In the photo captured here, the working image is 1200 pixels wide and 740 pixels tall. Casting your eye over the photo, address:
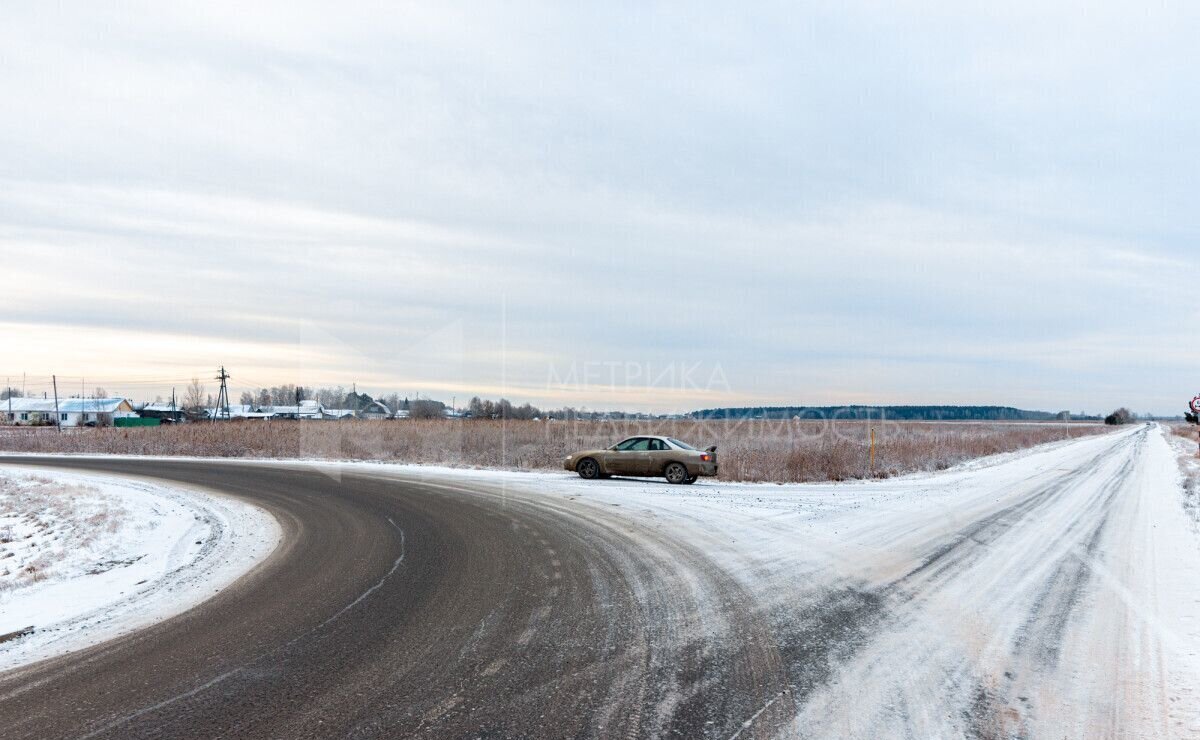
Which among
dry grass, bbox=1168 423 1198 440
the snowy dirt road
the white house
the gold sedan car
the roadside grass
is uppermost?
the white house

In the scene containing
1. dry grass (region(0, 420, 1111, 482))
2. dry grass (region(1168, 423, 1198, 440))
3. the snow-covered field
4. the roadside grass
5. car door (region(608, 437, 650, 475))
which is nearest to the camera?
the snow-covered field

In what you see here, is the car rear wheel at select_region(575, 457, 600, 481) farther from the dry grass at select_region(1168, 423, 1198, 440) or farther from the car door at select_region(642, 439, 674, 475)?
the dry grass at select_region(1168, 423, 1198, 440)

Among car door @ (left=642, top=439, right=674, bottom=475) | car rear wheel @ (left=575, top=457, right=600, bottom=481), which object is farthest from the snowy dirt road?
car rear wheel @ (left=575, top=457, right=600, bottom=481)

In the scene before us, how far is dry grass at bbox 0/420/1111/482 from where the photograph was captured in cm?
2430

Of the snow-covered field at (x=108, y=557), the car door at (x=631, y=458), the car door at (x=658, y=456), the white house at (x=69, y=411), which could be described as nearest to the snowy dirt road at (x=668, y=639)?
the snow-covered field at (x=108, y=557)

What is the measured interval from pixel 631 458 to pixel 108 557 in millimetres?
13567

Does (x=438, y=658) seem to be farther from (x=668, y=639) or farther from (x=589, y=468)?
(x=589, y=468)

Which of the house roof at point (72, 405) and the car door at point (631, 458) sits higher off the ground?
the house roof at point (72, 405)

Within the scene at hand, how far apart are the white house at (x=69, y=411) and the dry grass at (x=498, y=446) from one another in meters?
75.7

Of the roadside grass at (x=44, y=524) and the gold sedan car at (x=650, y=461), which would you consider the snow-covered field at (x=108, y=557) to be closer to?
the roadside grass at (x=44, y=524)

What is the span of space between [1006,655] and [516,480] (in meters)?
16.3

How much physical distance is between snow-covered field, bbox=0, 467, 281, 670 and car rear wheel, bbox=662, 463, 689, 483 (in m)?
10.9

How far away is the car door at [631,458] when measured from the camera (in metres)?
20.9

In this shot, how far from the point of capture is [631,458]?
21.0m
